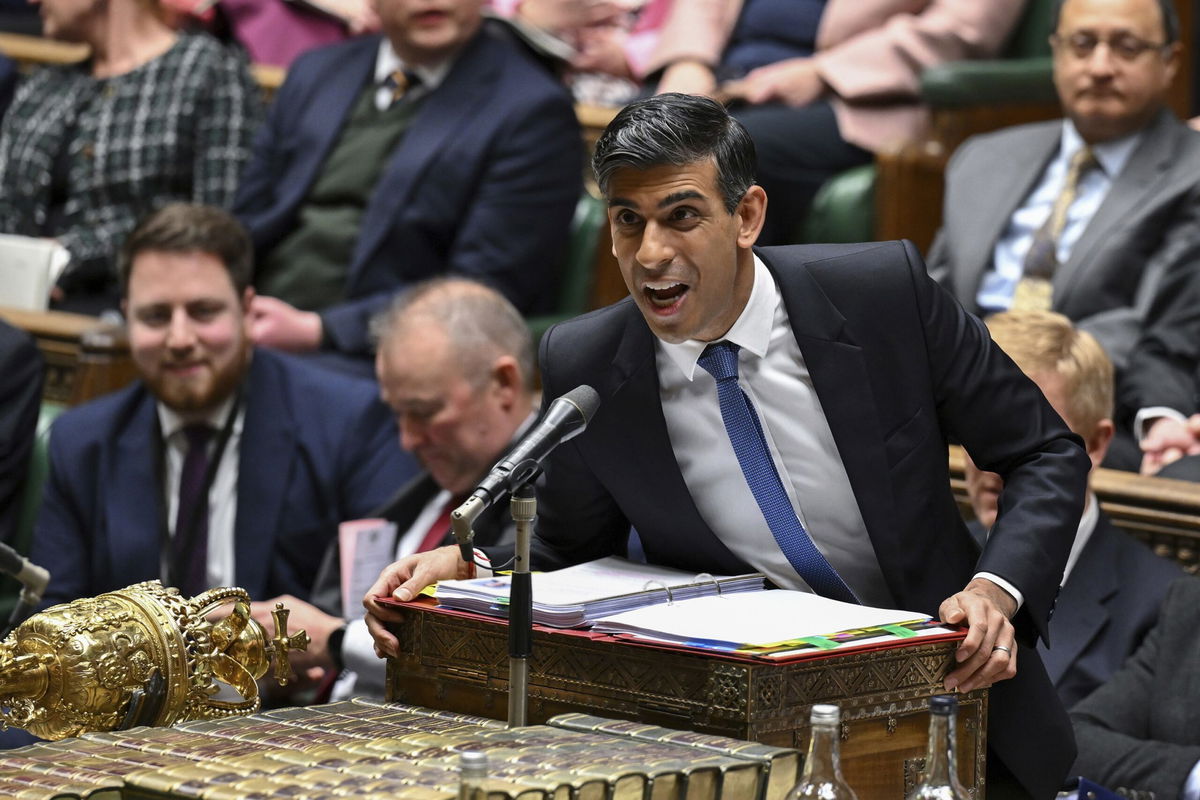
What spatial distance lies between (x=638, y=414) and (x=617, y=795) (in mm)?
655

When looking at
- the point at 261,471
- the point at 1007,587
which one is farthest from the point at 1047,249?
the point at 1007,587

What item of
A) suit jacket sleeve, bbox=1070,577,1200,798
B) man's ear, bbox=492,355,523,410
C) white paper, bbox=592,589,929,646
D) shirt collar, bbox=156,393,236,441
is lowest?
suit jacket sleeve, bbox=1070,577,1200,798

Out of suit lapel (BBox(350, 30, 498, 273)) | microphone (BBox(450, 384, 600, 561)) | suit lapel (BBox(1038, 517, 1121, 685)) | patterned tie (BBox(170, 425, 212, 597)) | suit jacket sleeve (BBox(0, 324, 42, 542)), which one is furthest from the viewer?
suit lapel (BBox(350, 30, 498, 273))

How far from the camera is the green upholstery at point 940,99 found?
4.58 metres

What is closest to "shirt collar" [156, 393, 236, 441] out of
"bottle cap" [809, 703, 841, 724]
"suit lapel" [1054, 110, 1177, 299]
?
"suit lapel" [1054, 110, 1177, 299]

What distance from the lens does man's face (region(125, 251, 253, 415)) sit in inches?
146

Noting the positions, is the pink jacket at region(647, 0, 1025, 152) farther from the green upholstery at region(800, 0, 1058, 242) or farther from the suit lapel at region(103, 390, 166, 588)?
the suit lapel at region(103, 390, 166, 588)

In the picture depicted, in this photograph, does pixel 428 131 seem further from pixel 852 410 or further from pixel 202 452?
pixel 852 410

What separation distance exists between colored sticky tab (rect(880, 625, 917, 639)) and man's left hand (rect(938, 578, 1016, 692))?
0.07 meters

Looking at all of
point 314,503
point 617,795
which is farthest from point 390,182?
point 617,795

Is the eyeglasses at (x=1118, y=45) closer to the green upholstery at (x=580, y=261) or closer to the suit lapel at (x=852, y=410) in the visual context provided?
the green upholstery at (x=580, y=261)

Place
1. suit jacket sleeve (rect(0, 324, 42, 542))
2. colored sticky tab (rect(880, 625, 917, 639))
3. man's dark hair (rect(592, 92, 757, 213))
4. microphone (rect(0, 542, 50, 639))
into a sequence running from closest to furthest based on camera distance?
colored sticky tab (rect(880, 625, 917, 639)), man's dark hair (rect(592, 92, 757, 213)), microphone (rect(0, 542, 50, 639)), suit jacket sleeve (rect(0, 324, 42, 542))

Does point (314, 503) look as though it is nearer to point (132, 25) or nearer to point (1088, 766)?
point (1088, 766)

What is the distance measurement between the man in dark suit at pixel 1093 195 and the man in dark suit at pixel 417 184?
0.96m
